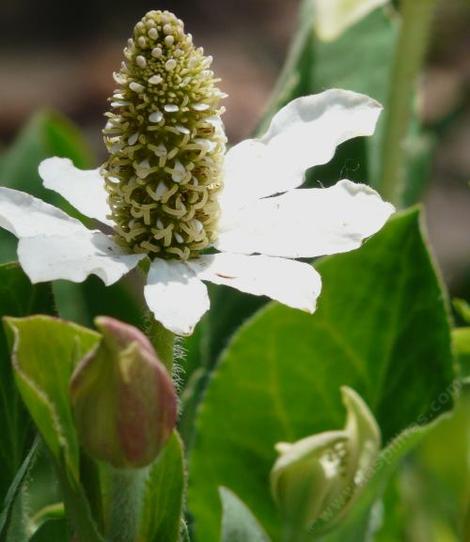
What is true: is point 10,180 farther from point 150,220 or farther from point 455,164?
point 455,164

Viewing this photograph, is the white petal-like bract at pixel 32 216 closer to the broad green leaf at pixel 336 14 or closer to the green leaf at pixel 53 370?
the green leaf at pixel 53 370

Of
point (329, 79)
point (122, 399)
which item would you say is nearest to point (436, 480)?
point (329, 79)

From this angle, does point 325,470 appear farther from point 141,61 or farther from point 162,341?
point 141,61

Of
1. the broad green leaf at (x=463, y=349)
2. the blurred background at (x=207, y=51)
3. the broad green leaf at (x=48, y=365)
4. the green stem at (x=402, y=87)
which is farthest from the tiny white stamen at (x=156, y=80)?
the blurred background at (x=207, y=51)

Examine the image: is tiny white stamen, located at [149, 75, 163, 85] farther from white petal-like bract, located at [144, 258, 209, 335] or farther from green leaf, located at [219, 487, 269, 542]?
green leaf, located at [219, 487, 269, 542]

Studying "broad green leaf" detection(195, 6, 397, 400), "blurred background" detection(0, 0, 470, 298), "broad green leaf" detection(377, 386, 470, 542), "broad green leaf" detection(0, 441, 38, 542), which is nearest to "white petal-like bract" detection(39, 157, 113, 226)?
"broad green leaf" detection(0, 441, 38, 542)
